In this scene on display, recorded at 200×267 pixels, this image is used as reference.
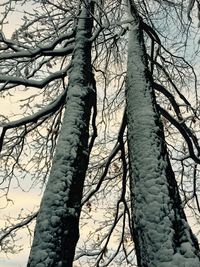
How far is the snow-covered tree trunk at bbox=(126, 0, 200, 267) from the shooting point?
3311 mm

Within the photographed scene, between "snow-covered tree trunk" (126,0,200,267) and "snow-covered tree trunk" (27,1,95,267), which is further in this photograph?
"snow-covered tree trunk" (27,1,95,267)

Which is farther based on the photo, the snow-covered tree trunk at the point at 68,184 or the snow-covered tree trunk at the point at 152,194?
the snow-covered tree trunk at the point at 68,184

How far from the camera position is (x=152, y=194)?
3.70m

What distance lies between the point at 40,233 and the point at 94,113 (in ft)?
9.01

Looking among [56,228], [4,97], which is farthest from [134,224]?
[4,97]

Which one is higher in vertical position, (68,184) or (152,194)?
(68,184)

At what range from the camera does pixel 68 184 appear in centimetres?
416

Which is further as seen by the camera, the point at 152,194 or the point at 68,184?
the point at 68,184

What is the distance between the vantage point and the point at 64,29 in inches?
301

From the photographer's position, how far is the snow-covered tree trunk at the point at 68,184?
147 inches

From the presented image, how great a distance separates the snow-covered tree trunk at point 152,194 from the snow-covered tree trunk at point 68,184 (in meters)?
0.54

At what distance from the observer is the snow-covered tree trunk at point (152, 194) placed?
3311 millimetres

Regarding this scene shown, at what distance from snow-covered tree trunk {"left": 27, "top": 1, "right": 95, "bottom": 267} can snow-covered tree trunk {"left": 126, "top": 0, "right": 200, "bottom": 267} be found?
54cm

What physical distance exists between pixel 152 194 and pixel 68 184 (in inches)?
35.1
